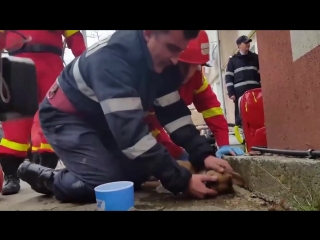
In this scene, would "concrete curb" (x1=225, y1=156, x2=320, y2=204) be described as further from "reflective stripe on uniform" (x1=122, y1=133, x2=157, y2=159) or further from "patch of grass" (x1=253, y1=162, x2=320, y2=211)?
"reflective stripe on uniform" (x1=122, y1=133, x2=157, y2=159)

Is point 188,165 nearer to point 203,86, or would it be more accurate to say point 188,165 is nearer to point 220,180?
point 220,180

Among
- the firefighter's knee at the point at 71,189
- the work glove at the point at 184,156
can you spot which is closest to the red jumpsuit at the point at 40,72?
the firefighter's knee at the point at 71,189

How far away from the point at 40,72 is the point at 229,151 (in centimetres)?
52

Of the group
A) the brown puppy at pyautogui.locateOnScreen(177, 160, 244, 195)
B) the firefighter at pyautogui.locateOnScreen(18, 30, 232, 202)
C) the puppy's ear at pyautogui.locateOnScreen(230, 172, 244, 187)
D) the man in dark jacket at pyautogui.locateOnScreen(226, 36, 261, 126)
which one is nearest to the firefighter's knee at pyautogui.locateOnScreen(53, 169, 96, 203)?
the firefighter at pyautogui.locateOnScreen(18, 30, 232, 202)

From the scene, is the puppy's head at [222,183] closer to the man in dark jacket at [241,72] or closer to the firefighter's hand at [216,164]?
the firefighter's hand at [216,164]

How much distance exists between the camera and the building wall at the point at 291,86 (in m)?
0.60

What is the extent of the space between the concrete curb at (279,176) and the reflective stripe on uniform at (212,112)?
13 cm

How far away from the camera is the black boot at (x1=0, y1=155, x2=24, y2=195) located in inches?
30.6

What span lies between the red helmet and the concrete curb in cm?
26

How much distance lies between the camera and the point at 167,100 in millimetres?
754

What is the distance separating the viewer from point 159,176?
63 centimetres
